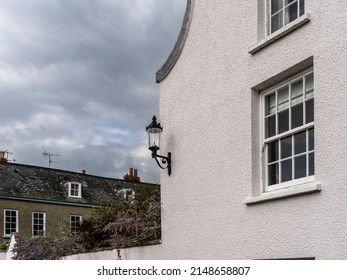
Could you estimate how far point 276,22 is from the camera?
8.29 meters

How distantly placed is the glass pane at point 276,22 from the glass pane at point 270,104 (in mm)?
1012

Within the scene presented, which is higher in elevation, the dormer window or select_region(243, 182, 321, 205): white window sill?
select_region(243, 182, 321, 205): white window sill

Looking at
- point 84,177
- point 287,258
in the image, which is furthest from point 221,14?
point 84,177

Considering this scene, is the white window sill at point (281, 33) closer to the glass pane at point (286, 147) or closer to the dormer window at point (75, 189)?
the glass pane at point (286, 147)

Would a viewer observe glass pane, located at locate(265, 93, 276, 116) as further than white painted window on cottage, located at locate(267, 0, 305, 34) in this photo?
Yes

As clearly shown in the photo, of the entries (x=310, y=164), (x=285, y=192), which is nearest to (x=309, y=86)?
(x=310, y=164)

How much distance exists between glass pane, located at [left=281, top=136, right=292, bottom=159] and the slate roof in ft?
92.1

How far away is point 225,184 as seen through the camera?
28.7ft

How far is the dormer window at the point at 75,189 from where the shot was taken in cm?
3716

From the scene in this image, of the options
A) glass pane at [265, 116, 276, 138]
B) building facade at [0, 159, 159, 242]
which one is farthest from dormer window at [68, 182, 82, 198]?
glass pane at [265, 116, 276, 138]

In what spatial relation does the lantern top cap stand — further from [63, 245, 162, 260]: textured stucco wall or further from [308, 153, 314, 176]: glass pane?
[308, 153, 314, 176]: glass pane

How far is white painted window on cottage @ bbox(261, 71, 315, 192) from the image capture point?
7.43 meters

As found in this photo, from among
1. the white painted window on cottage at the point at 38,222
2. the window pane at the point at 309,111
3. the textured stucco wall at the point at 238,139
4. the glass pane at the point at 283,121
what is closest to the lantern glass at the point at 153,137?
the textured stucco wall at the point at 238,139

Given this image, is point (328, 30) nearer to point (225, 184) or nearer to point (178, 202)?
point (225, 184)
